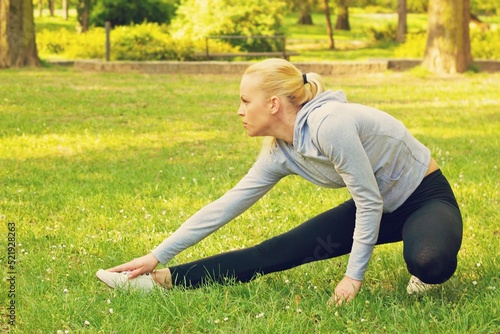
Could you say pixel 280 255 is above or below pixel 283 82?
below

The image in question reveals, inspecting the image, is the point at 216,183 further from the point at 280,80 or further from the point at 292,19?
the point at 292,19

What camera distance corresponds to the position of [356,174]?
3.92 metres

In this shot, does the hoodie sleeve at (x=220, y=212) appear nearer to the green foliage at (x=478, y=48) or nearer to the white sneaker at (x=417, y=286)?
the white sneaker at (x=417, y=286)

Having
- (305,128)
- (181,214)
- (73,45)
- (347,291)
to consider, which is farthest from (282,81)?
(73,45)

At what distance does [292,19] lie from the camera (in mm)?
54312

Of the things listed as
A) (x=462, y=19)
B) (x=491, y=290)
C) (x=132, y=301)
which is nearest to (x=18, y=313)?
(x=132, y=301)

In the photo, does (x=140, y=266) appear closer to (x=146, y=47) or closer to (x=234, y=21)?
(x=146, y=47)

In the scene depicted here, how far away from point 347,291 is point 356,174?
23.6 inches

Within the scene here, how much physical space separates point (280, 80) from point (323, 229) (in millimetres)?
929

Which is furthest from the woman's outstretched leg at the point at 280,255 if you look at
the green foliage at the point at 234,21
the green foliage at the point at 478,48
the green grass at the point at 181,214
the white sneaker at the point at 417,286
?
the green foliage at the point at 234,21

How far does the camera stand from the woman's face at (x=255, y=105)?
4066mm

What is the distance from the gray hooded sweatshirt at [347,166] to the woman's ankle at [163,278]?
0.34 ft

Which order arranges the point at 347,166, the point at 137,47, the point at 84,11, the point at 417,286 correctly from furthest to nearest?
the point at 84,11 < the point at 137,47 < the point at 417,286 < the point at 347,166

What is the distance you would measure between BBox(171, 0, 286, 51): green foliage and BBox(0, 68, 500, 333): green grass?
10.7m
